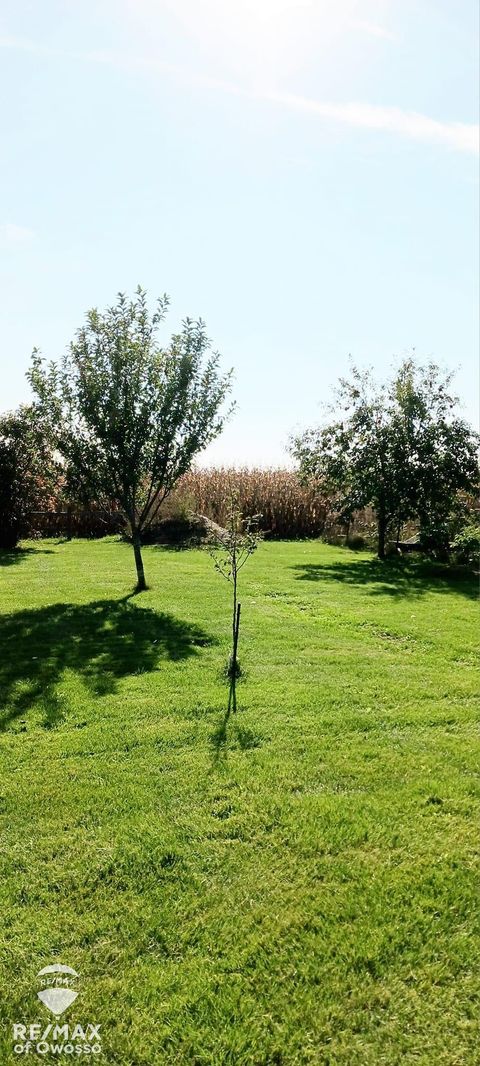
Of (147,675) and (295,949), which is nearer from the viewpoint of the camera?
(295,949)

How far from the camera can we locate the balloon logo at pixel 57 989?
227 cm

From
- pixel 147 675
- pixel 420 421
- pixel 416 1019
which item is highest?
pixel 420 421

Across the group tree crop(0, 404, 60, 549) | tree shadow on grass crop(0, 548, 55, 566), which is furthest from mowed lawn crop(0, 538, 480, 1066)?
→ tree crop(0, 404, 60, 549)

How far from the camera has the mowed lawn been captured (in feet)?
7.31

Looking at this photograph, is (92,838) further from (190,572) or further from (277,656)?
(190,572)

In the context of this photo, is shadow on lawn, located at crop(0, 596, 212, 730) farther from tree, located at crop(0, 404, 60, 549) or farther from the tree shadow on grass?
tree, located at crop(0, 404, 60, 549)

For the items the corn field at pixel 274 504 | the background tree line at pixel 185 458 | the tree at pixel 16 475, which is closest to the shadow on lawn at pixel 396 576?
the background tree line at pixel 185 458

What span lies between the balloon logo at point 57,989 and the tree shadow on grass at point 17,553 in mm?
12727

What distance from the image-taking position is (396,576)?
13289 millimetres

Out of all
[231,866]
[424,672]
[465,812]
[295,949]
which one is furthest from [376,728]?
[295,949]

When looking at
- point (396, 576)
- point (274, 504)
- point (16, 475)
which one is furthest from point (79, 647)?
point (274, 504)

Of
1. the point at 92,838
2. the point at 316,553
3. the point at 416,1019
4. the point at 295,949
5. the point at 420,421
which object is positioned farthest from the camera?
the point at 316,553

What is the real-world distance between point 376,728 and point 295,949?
2374 millimetres

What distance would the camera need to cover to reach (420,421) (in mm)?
16328
